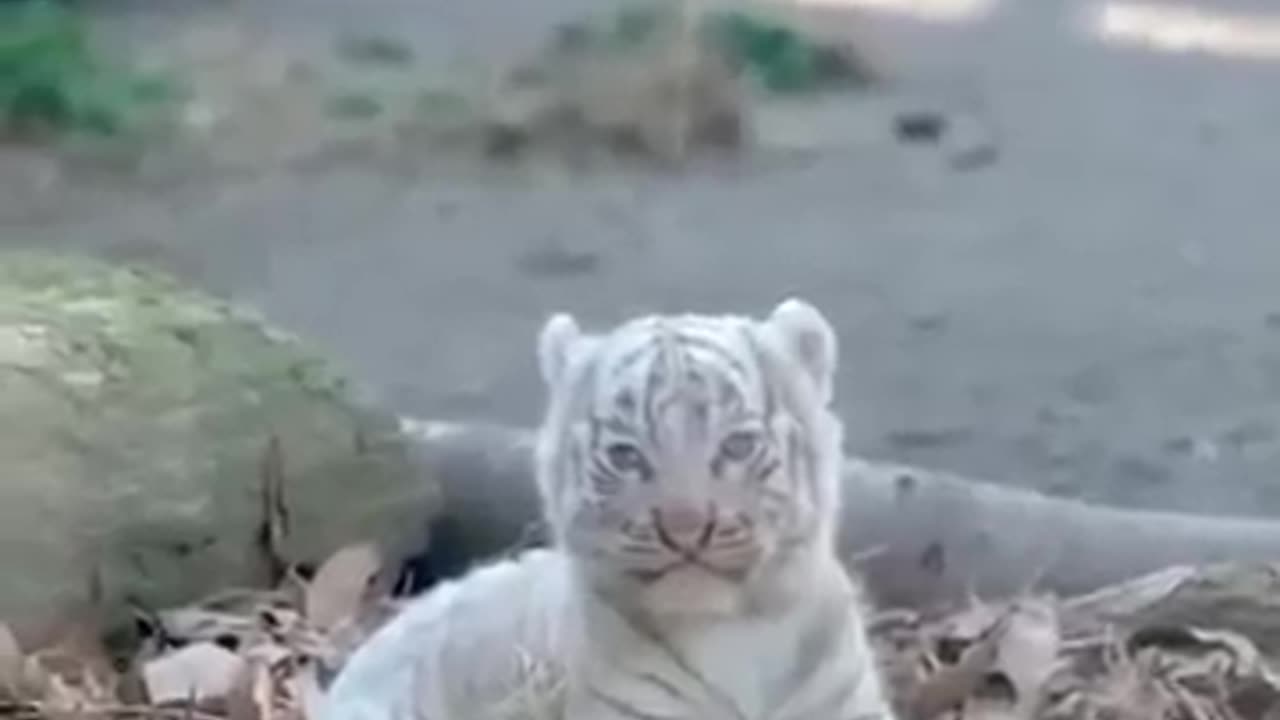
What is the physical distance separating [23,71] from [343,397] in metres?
2.93

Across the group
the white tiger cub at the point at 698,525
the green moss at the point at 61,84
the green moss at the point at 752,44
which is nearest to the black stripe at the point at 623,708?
the white tiger cub at the point at 698,525

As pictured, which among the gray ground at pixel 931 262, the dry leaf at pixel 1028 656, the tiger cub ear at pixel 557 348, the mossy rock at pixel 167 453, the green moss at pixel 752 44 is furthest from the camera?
the green moss at pixel 752 44

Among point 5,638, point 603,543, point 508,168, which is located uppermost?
point 603,543

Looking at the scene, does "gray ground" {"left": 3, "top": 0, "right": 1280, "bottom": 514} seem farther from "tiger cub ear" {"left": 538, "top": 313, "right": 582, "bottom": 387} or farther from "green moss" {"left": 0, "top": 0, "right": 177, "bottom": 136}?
"tiger cub ear" {"left": 538, "top": 313, "right": 582, "bottom": 387}

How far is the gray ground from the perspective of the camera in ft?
12.5

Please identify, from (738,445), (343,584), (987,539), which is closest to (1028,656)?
(987,539)

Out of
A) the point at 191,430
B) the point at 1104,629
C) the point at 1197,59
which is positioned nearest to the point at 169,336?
the point at 191,430

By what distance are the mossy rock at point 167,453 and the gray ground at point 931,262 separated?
1.10 meters

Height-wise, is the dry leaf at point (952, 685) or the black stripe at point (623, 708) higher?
the black stripe at point (623, 708)

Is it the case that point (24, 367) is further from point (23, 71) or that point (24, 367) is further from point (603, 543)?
point (23, 71)

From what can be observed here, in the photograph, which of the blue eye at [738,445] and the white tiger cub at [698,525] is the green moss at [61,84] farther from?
the blue eye at [738,445]

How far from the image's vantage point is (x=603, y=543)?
169 cm

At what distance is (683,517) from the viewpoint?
1.66 metres

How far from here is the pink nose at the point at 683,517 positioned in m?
1.66
